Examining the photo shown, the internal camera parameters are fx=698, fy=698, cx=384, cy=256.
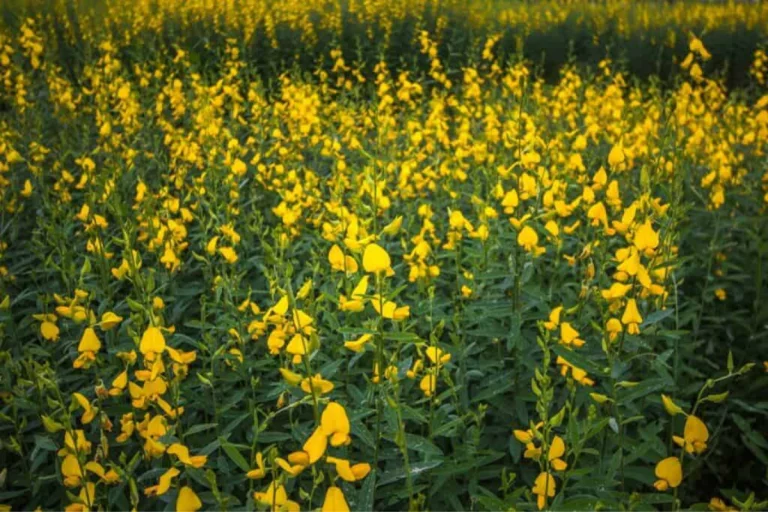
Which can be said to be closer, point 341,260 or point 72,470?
point 72,470

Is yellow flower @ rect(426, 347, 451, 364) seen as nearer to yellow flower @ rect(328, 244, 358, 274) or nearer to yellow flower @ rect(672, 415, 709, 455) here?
yellow flower @ rect(328, 244, 358, 274)

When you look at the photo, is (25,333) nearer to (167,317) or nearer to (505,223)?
(167,317)

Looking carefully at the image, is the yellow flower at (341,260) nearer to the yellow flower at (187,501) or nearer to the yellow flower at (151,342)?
the yellow flower at (151,342)

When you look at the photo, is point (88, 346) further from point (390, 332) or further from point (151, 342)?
point (390, 332)

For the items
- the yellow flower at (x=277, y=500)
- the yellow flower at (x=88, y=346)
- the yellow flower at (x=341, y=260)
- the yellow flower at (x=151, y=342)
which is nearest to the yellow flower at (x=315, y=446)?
the yellow flower at (x=277, y=500)

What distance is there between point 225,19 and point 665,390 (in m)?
7.73

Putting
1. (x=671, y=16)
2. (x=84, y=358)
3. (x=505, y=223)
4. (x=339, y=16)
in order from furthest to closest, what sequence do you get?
(x=671, y=16), (x=339, y=16), (x=505, y=223), (x=84, y=358)

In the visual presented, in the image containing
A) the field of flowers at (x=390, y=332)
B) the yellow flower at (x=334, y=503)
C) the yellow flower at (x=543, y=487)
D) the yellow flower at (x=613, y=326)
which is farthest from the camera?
the yellow flower at (x=613, y=326)

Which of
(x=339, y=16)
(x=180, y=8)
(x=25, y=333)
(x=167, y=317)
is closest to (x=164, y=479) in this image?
(x=167, y=317)

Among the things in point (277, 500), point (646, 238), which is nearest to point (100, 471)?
point (277, 500)

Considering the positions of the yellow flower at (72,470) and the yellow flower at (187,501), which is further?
the yellow flower at (72,470)

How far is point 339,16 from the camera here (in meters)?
8.67

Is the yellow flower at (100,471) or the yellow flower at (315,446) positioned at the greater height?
the yellow flower at (315,446)

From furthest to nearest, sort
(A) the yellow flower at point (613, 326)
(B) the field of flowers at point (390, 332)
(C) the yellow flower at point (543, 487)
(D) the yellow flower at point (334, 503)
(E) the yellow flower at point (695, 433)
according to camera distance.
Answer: (A) the yellow flower at point (613, 326) → (B) the field of flowers at point (390, 332) → (C) the yellow flower at point (543, 487) → (E) the yellow flower at point (695, 433) → (D) the yellow flower at point (334, 503)
